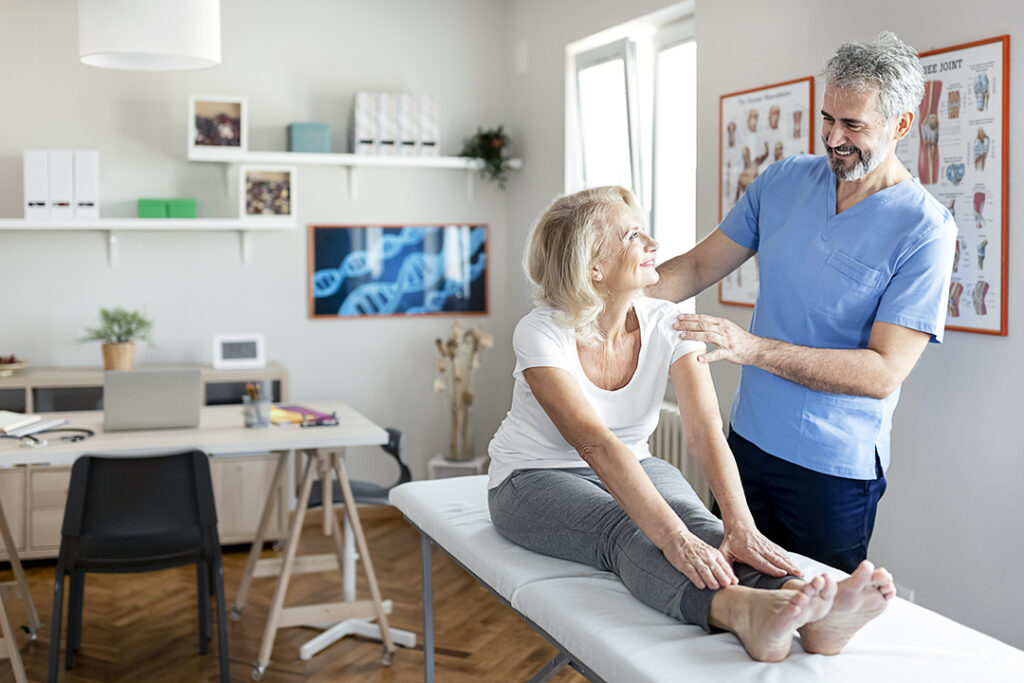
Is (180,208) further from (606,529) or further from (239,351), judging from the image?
(606,529)

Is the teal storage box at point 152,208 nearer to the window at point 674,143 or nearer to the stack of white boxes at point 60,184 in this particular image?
the stack of white boxes at point 60,184

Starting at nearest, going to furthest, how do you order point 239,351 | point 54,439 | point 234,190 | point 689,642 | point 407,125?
1. point 689,642
2. point 54,439
3. point 239,351
4. point 234,190
5. point 407,125

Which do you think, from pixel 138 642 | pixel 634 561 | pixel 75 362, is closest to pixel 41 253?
pixel 75 362

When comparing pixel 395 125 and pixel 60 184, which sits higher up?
pixel 395 125

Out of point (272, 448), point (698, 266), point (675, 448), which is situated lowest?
point (675, 448)

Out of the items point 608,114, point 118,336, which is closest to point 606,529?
point 608,114

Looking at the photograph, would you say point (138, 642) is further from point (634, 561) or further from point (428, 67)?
point (428, 67)

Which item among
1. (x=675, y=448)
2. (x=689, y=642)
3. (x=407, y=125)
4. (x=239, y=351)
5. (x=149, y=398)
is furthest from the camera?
(x=407, y=125)

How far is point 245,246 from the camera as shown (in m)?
4.48

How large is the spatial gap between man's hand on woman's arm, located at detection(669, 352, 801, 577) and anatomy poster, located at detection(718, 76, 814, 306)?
0.99m

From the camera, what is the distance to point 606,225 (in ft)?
6.46

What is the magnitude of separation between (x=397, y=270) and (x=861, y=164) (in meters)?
3.08

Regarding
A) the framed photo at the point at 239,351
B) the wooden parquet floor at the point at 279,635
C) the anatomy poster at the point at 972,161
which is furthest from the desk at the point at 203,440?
the anatomy poster at the point at 972,161

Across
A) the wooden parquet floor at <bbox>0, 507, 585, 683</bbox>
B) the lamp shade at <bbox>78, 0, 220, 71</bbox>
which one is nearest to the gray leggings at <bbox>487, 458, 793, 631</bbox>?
the wooden parquet floor at <bbox>0, 507, 585, 683</bbox>
